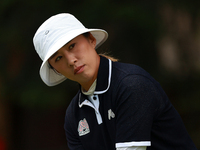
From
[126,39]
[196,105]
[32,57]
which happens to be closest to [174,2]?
[126,39]

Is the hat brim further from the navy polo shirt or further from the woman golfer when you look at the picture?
the navy polo shirt

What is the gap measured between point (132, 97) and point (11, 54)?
9.55 ft

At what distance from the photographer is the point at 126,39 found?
3830 millimetres

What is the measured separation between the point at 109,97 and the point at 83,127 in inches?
13.5

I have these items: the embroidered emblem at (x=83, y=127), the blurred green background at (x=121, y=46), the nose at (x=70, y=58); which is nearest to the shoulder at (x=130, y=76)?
the nose at (x=70, y=58)

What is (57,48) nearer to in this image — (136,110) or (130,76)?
(130,76)

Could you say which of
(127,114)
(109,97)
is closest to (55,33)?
(109,97)

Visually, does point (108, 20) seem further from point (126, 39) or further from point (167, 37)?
point (167, 37)

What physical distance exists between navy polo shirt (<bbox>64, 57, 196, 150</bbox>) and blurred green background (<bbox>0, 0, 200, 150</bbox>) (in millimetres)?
2006

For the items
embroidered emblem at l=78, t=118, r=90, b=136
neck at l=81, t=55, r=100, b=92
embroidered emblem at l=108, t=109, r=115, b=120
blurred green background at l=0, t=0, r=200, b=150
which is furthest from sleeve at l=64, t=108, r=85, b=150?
blurred green background at l=0, t=0, r=200, b=150

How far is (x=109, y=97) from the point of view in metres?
1.72

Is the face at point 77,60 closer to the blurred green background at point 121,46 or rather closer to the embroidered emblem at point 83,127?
the embroidered emblem at point 83,127

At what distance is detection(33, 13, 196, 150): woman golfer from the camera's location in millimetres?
1547

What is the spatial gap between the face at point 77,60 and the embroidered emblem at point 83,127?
30 cm
